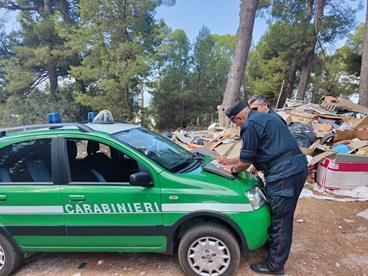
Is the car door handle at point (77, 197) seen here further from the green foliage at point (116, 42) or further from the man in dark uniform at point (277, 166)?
the green foliage at point (116, 42)

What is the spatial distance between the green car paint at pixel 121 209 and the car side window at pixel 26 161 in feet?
0.26

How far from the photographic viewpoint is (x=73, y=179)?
2.69 metres

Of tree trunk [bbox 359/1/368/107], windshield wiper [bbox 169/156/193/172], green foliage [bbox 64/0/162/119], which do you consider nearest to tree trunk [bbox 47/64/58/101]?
green foliage [bbox 64/0/162/119]

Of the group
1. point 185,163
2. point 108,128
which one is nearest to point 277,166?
point 185,163

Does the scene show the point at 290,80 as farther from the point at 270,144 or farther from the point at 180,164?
the point at 180,164

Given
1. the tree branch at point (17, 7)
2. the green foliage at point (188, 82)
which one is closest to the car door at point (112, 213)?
the green foliage at point (188, 82)

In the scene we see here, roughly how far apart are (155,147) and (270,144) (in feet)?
3.97

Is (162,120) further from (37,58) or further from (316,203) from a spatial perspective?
(316,203)

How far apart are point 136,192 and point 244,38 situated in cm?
820

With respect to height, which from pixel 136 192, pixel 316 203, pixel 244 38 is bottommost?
pixel 316 203

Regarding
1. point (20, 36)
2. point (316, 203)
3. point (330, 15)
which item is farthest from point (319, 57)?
point (20, 36)

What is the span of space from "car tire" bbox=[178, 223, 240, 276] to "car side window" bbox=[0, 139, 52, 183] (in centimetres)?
151

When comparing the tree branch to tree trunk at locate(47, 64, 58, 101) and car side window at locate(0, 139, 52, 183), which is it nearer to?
tree trunk at locate(47, 64, 58, 101)

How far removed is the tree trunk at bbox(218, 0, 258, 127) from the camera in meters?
9.18
